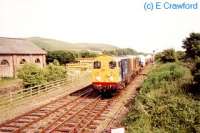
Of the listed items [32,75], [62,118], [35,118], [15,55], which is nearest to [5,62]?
[15,55]

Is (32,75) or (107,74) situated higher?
(107,74)

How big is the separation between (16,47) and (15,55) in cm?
289

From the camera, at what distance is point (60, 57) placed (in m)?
63.3

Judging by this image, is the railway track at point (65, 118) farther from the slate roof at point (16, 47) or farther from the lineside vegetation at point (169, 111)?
the slate roof at point (16, 47)

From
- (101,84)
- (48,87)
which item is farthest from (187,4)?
(48,87)

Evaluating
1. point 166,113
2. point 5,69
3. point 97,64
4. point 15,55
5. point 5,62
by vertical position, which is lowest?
point 166,113

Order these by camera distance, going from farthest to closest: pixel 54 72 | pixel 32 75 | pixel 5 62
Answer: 1. pixel 5 62
2. pixel 54 72
3. pixel 32 75

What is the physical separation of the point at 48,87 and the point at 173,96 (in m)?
15.1

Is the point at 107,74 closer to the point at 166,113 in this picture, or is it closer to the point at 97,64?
the point at 97,64

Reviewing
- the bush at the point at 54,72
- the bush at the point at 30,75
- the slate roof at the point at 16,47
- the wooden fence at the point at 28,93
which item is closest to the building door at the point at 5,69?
the slate roof at the point at 16,47

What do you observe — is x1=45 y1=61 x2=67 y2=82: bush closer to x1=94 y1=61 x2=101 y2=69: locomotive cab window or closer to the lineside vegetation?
x1=94 y1=61 x2=101 y2=69: locomotive cab window

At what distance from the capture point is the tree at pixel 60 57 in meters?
62.6

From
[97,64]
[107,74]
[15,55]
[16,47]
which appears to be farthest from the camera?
[16,47]

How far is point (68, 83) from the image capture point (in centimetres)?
3503
